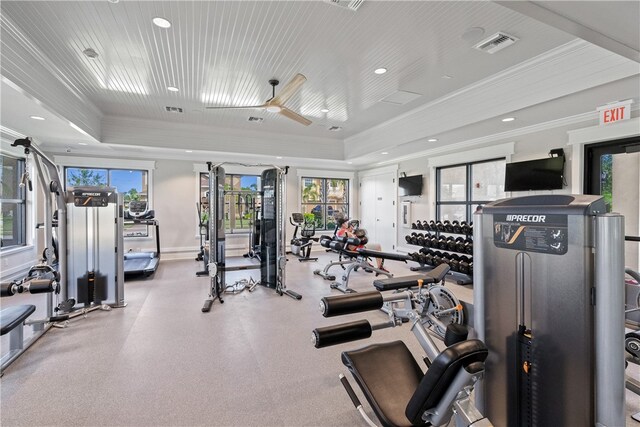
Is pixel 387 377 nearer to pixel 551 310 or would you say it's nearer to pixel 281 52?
pixel 551 310

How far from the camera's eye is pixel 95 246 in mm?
3996

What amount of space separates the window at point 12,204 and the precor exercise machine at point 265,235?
408 cm

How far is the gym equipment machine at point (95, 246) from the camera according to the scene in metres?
3.90

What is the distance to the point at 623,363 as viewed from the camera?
1.12m

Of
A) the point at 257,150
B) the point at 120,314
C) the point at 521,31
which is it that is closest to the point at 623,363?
the point at 521,31

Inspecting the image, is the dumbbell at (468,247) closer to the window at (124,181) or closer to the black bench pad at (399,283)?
the black bench pad at (399,283)

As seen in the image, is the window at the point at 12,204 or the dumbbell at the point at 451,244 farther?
the window at the point at 12,204

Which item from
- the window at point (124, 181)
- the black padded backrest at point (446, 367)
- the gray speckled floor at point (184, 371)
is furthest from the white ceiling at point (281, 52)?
the gray speckled floor at point (184, 371)

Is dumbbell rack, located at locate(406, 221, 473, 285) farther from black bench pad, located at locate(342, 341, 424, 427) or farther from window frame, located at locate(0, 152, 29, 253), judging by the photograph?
window frame, located at locate(0, 152, 29, 253)

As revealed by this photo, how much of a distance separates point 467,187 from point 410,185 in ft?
4.67

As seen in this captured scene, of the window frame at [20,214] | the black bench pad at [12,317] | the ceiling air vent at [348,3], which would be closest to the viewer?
the black bench pad at [12,317]

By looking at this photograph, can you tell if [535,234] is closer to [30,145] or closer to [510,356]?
[510,356]

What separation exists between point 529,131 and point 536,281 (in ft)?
15.0

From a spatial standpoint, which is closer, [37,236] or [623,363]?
[623,363]
